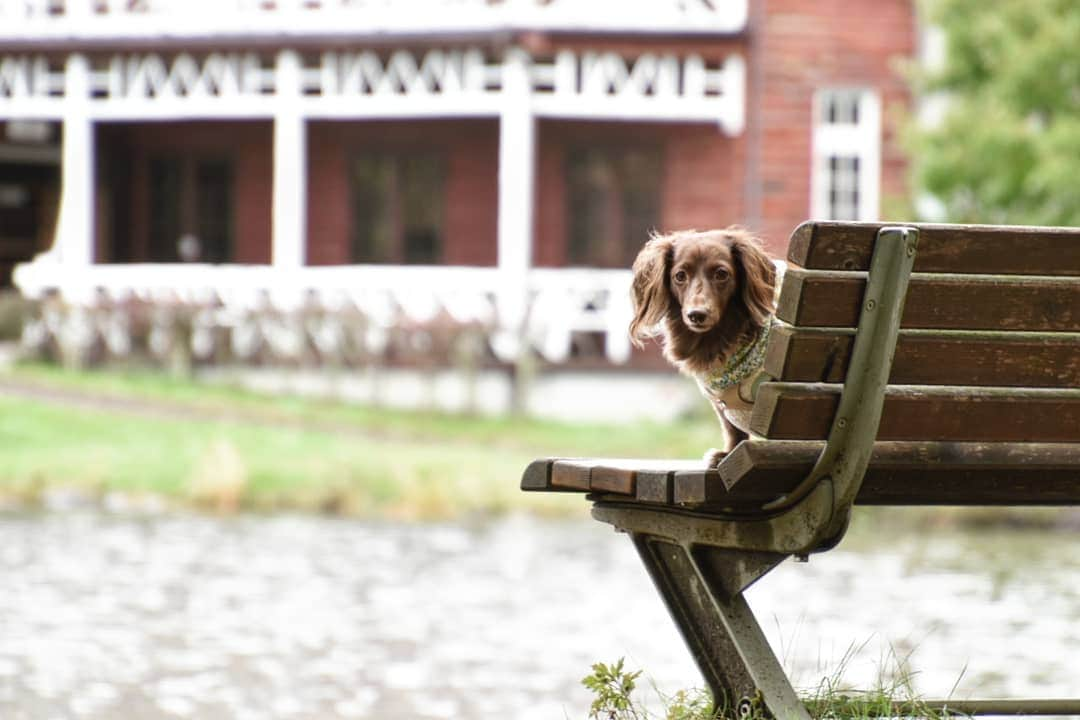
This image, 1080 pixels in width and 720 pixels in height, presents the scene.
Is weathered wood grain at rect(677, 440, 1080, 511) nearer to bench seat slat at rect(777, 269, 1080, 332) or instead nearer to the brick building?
bench seat slat at rect(777, 269, 1080, 332)

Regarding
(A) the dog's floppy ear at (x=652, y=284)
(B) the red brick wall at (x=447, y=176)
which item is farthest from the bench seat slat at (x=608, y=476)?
(B) the red brick wall at (x=447, y=176)

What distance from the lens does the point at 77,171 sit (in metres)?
26.1

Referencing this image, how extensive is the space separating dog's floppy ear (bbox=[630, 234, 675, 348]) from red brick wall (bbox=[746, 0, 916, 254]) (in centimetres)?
2160

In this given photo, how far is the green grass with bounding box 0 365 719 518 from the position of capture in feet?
58.5

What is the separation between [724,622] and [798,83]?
22.2 m

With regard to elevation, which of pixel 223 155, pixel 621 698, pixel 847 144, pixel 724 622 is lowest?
pixel 621 698

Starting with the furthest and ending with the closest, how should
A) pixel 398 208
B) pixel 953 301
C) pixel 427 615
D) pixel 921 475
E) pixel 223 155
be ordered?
pixel 223 155
pixel 398 208
pixel 427 615
pixel 921 475
pixel 953 301

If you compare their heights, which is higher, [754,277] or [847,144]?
[847,144]

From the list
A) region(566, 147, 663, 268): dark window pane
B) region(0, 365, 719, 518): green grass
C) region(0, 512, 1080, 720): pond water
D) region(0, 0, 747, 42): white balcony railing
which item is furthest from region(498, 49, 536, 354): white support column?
region(0, 512, 1080, 720): pond water

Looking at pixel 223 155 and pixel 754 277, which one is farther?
pixel 223 155

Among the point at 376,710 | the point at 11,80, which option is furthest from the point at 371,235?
the point at 376,710

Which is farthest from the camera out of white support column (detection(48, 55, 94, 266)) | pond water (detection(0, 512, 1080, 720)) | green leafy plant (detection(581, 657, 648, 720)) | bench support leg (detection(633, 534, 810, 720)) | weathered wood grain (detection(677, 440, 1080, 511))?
white support column (detection(48, 55, 94, 266))

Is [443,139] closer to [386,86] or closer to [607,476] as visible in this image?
[386,86]

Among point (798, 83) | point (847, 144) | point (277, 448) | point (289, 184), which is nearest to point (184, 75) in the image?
point (289, 184)
